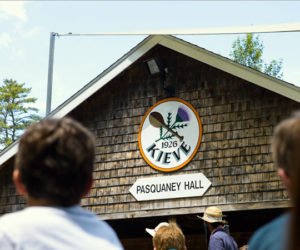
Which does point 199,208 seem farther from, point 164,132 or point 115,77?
point 115,77

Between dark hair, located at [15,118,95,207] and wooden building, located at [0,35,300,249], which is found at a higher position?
wooden building, located at [0,35,300,249]

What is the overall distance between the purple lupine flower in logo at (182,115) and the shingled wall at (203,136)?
0.73 ft

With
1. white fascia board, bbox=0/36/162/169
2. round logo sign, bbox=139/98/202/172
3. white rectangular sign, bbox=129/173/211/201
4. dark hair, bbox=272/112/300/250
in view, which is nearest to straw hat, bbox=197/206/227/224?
white rectangular sign, bbox=129/173/211/201

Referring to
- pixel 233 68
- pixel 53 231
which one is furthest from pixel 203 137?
pixel 53 231

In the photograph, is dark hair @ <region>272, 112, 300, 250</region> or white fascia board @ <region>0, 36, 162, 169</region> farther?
white fascia board @ <region>0, 36, 162, 169</region>

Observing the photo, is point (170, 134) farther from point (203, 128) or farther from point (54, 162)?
point (54, 162)

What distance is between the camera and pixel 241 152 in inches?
397

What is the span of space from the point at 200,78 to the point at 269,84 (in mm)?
1556

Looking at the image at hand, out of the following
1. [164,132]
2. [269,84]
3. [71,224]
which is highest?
[269,84]

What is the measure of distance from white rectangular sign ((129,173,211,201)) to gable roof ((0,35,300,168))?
6.81ft

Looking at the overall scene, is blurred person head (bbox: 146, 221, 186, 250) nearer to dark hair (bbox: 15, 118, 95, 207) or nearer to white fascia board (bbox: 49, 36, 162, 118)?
dark hair (bbox: 15, 118, 95, 207)

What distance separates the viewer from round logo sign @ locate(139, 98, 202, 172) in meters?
10.5

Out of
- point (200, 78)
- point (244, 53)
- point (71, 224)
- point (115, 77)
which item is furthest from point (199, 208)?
point (244, 53)

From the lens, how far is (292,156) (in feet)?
3.82
